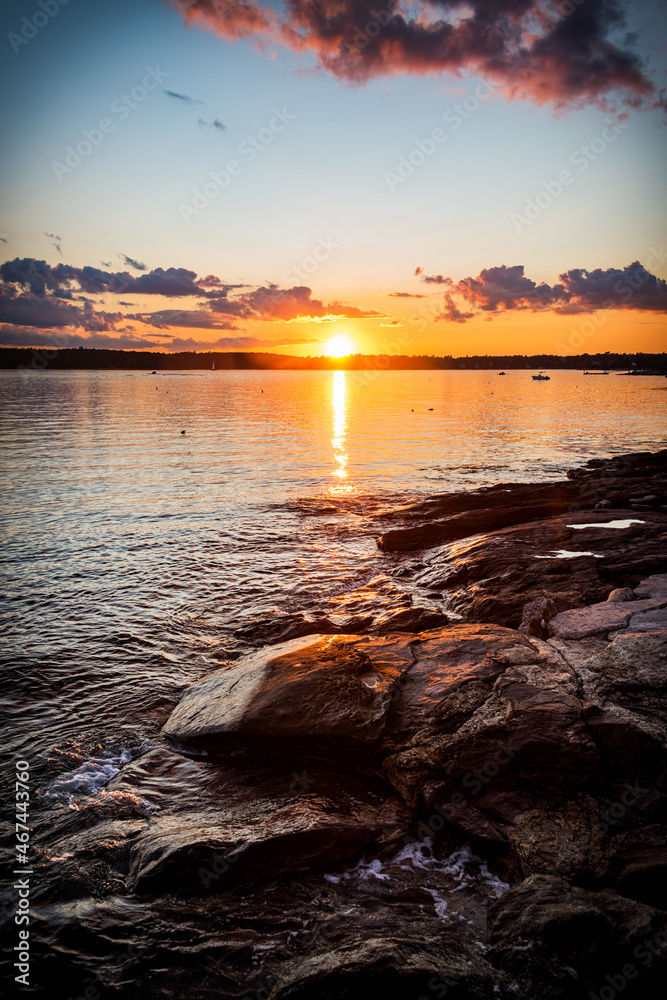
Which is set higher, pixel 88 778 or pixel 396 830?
pixel 396 830

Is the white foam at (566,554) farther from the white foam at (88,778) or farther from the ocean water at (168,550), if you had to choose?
the white foam at (88,778)

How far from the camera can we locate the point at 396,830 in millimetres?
6008

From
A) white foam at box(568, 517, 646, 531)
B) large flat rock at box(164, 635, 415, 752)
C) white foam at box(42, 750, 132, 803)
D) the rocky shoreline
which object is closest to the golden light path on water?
white foam at box(568, 517, 646, 531)

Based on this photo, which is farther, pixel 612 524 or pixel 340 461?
pixel 340 461

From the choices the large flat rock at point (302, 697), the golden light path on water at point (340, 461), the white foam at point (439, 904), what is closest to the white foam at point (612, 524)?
the large flat rock at point (302, 697)

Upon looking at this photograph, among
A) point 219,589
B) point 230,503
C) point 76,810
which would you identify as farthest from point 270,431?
point 76,810

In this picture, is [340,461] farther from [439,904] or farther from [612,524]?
[439,904]

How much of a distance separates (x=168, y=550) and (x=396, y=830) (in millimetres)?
12955

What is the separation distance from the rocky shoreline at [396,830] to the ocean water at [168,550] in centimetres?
151

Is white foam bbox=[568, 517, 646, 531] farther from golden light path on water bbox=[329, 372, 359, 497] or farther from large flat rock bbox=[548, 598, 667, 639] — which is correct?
golden light path on water bbox=[329, 372, 359, 497]

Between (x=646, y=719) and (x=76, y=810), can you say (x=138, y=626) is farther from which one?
(x=646, y=719)

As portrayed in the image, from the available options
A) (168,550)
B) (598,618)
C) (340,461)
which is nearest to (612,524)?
(598,618)

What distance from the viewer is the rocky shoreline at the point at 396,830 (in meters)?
4.41

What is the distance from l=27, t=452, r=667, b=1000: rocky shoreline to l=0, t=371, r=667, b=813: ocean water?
59.4 inches
